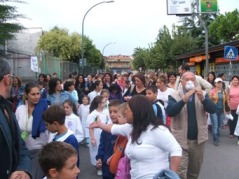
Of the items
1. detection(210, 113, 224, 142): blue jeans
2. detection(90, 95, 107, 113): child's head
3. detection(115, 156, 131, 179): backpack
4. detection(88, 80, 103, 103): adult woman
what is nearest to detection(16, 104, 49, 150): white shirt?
Answer: detection(115, 156, 131, 179): backpack

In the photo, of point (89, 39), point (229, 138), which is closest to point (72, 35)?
point (89, 39)

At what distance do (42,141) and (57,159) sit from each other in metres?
2.39

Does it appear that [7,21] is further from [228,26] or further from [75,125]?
[228,26]

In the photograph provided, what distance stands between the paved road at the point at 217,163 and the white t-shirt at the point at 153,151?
3860 millimetres

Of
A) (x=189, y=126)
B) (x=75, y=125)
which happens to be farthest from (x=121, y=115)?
(x=75, y=125)

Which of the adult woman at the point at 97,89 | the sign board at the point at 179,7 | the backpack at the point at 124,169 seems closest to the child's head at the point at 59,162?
the backpack at the point at 124,169

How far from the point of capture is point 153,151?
3404 mm

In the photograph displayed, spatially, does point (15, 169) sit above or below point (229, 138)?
above

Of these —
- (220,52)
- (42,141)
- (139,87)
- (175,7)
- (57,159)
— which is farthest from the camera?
(175,7)

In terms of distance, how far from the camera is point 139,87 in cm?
783

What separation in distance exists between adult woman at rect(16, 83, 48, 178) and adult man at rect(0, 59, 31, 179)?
1.70m

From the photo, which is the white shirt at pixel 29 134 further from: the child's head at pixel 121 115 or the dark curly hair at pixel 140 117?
the dark curly hair at pixel 140 117

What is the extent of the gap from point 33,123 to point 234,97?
25.6ft

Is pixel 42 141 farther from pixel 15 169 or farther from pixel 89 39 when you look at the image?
pixel 89 39
